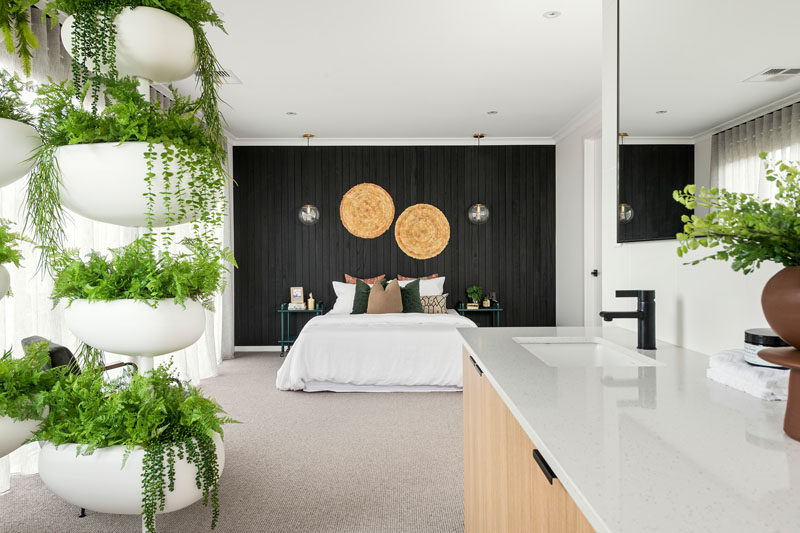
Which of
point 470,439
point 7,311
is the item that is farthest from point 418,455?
point 7,311

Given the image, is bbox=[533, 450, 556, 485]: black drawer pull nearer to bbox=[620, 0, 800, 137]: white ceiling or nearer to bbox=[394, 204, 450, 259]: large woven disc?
bbox=[620, 0, 800, 137]: white ceiling

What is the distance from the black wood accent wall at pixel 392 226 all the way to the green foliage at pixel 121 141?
5.37 m

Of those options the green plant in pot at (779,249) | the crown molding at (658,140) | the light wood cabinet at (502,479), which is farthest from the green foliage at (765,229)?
the crown molding at (658,140)

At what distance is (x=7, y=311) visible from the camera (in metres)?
2.75

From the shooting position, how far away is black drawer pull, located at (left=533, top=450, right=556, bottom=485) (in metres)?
0.86

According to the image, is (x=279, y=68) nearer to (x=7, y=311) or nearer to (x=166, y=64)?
(x=7, y=311)

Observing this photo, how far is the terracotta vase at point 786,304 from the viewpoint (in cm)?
80

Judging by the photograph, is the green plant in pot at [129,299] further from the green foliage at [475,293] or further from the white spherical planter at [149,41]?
the green foliage at [475,293]

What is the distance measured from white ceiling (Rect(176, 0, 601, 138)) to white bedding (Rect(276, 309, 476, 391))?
207cm

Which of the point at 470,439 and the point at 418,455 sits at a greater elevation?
the point at 470,439

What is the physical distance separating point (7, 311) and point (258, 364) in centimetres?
332

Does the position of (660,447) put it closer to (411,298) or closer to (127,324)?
(127,324)

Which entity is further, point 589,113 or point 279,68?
point 589,113

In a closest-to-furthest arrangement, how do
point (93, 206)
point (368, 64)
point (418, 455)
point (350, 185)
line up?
1. point (93, 206)
2. point (418, 455)
3. point (368, 64)
4. point (350, 185)
